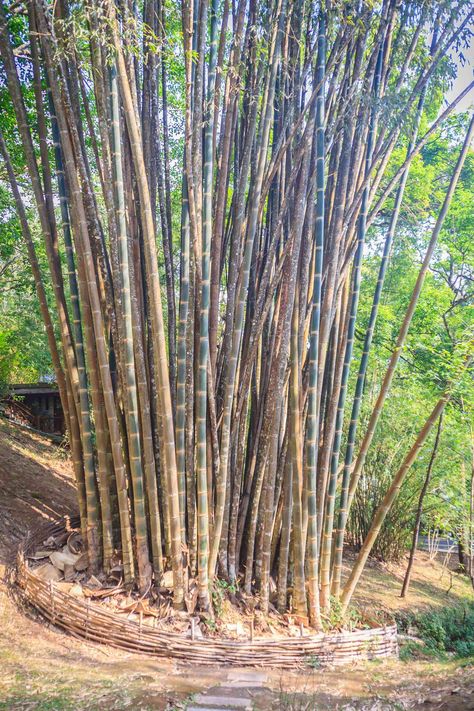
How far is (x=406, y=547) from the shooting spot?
19.7 ft

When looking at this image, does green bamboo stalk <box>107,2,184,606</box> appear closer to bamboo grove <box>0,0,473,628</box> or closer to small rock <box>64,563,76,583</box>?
bamboo grove <box>0,0,473,628</box>

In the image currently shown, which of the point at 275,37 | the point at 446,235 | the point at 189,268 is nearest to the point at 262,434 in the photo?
the point at 189,268

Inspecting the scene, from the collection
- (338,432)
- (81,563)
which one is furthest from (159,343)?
(81,563)

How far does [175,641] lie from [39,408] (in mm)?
5593

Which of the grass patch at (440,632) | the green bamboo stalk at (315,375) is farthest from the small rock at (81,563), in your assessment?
the grass patch at (440,632)

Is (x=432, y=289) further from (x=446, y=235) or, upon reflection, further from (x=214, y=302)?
(x=214, y=302)

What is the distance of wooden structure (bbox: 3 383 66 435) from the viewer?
7.20m

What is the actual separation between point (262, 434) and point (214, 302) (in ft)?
2.61

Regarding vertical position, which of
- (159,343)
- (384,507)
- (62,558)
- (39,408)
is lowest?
(39,408)

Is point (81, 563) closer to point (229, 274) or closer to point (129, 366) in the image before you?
point (129, 366)

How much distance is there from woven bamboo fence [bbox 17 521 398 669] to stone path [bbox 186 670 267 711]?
0.12 m

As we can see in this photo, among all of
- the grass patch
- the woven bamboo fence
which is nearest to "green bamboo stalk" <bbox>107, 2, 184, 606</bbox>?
the woven bamboo fence

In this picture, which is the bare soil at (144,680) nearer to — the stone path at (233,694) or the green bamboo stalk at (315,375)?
the stone path at (233,694)

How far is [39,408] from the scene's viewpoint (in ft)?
24.4
